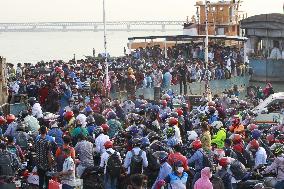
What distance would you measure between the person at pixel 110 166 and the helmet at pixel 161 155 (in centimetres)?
81

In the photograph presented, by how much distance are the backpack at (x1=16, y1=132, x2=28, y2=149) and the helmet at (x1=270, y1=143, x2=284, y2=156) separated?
17.9 ft

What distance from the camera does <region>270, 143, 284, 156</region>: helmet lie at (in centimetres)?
1518

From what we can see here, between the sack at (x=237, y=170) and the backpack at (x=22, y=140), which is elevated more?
the backpack at (x=22, y=140)

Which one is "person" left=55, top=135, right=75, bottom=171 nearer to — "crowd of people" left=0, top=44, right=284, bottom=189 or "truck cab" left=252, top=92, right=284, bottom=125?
"crowd of people" left=0, top=44, right=284, bottom=189

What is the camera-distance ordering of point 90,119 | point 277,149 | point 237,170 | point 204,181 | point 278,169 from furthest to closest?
point 90,119 < point 277,149 < point 237,170 < point 278,169 < point 204,181

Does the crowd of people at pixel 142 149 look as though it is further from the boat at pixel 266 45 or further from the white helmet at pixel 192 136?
the boat at pixel 266 45

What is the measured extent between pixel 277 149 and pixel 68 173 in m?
4.52

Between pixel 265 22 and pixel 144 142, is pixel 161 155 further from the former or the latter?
pixel 265 22

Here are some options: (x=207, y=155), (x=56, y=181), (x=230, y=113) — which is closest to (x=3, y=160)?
(x=56, y=181)

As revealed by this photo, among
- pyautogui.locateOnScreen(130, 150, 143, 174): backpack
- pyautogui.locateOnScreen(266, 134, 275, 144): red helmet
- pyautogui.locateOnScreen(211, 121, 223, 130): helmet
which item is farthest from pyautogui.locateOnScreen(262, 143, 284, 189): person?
pyautogui.locateOnScreen(211, 121, 223, 130): helmet

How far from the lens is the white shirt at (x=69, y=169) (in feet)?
46.9

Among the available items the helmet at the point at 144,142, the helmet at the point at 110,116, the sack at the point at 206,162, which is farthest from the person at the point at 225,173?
the helmet at the point at 110,116

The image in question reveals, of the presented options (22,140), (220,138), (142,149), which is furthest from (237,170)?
(22,140)

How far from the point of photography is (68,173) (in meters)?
14.3
